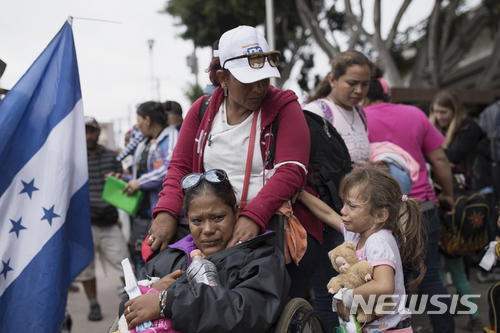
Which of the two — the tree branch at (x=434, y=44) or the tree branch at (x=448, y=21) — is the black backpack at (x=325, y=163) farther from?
the tree branch at (x=448, y=21)

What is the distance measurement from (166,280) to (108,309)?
13.1 ft

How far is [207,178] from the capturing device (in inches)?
91.0

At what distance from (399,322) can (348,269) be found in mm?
410

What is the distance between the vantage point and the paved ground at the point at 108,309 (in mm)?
4400

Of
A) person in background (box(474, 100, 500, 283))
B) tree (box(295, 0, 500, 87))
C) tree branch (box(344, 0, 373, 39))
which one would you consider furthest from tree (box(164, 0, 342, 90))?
person in background (box(474, 100, 500, 283))

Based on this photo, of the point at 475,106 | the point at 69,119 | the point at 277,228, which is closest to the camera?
the point at 277,228

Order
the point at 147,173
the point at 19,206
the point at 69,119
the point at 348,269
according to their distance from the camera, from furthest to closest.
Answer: the point at 147,173 → the point at 69,119 → the point at 19,206 → the point at 348,269

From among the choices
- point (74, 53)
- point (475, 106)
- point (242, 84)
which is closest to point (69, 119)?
point (74, 53)

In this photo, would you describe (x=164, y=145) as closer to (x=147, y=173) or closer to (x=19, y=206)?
(x=147, y=173)

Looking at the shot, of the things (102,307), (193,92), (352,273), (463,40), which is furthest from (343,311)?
(193,92)

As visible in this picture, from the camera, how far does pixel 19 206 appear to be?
9.69 ft

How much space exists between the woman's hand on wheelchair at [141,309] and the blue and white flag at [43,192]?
3.79 feet

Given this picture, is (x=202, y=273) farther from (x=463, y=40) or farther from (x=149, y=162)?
(x=463, y=40)

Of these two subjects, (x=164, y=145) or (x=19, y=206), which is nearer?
(x=19, y=206)
